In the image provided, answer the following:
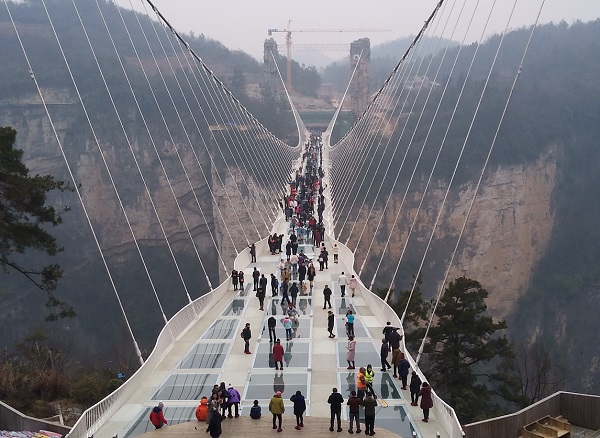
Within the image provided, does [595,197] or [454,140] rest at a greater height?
[454,140]

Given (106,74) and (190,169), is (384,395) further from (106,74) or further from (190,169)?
(106,74)

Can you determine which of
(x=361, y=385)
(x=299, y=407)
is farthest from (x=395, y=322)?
(x=299, y=407)

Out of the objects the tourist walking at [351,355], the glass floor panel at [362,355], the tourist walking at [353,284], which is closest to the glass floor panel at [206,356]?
the glass floor panel at [362,355]

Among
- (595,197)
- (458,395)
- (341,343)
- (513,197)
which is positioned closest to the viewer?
(341,343)

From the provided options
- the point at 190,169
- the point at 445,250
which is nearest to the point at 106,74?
the point at 190,169

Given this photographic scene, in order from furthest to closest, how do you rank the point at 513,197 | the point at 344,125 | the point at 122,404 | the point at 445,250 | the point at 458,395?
the point at 344,125, the point at 513,197, the point at 445,250, the point at 458,395, the point at 122,404

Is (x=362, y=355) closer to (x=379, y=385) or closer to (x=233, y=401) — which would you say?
(x=379, y=385)
